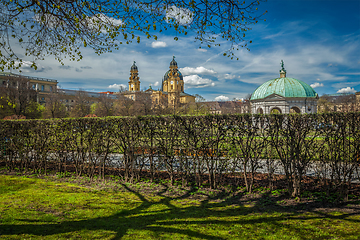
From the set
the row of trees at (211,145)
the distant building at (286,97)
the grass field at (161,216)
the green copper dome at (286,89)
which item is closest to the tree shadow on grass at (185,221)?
the grass field at (161,216)

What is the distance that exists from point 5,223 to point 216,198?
4.97m

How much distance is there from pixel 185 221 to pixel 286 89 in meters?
34.1

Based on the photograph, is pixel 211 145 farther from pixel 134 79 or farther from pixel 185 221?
pixel 134 79

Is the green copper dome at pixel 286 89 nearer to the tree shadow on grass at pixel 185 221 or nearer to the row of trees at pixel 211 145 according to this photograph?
the row of trees at pixel 211 145

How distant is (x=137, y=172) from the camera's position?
308 inches

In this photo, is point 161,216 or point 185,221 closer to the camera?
point 185,221

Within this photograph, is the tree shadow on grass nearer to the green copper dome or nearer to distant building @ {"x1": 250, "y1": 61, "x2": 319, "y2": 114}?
distant building @ {"x1": 250, "y1": 61, "x2": 319, "y2": 114}

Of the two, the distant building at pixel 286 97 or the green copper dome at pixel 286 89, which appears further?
the green copper dome at pixel 286 89

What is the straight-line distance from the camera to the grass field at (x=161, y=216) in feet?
13.4

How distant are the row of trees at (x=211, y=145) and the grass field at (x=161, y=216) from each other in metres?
0.85

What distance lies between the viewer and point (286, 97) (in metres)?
32.3

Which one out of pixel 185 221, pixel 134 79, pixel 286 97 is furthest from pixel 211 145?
pixel 134 79

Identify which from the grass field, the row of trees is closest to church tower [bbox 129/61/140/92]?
the row of trees

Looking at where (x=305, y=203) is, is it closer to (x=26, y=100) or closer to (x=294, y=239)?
(x=294, y=239)
